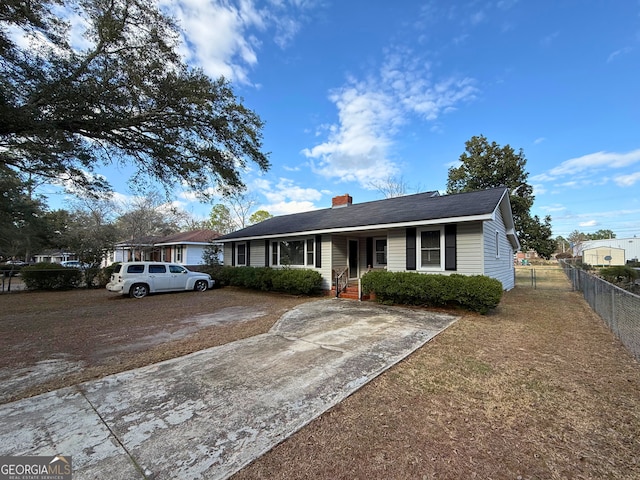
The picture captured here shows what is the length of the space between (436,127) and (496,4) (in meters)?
6.44

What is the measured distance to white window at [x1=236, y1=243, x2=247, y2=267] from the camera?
622 inches

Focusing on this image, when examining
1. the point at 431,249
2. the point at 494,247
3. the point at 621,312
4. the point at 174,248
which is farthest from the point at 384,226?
the point at 174,248

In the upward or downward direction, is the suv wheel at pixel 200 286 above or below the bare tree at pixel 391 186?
below

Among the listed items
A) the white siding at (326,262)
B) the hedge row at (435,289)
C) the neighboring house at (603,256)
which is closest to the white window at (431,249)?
the hedge row at (435,289)

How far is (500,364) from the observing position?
4320 millimetres

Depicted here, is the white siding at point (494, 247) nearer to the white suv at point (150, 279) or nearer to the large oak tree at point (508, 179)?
the large oak tree at point (508, 179)

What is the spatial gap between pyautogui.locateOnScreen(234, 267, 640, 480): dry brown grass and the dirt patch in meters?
3.26

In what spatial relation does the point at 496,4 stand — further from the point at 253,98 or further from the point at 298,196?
the point at 298,196

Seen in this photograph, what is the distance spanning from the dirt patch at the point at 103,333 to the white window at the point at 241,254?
5.20 meters

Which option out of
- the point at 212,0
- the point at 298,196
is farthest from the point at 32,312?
the point at 298,196

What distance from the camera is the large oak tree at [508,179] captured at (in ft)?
71.3

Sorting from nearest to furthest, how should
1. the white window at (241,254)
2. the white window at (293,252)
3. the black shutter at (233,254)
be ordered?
1. the white window at (293,252)
2. the white window at (241,254)
3. the black shutter at (233,254)

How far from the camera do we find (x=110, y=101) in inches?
268

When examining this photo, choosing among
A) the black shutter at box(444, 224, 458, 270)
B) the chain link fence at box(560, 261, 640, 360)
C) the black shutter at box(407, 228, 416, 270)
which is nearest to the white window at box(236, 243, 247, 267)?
the black shutter at box(407, 228, 416, 270)
